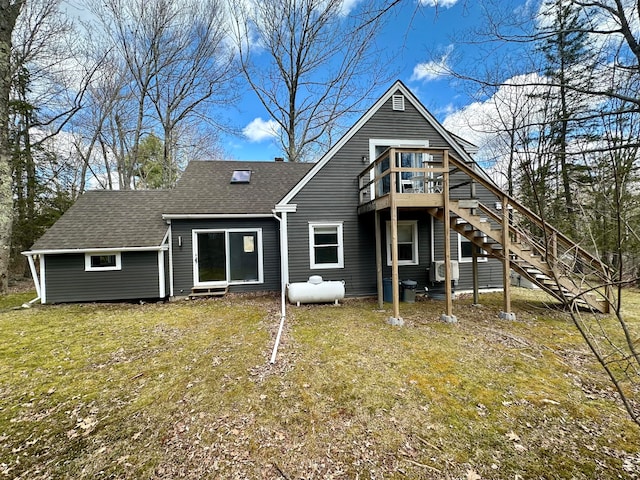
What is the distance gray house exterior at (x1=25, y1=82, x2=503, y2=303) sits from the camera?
343 inches

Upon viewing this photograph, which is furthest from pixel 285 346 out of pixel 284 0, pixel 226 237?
pixel 284 0

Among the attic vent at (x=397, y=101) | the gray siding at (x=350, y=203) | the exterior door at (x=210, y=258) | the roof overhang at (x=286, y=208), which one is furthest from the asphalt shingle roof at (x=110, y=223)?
the attic vent at (x=397, y=101)

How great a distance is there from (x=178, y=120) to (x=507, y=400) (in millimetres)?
20500

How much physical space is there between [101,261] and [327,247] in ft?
23.3

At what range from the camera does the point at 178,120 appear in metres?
17.7

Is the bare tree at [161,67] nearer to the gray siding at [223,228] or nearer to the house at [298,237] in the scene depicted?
the house at [298,237]

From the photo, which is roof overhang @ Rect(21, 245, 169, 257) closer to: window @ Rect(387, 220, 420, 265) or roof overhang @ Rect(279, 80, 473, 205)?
roof overhang @ Rect(279, 80, 473, 205)

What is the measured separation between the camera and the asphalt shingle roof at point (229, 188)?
9.58 metres

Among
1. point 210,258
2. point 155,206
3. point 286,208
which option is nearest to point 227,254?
point 210,258

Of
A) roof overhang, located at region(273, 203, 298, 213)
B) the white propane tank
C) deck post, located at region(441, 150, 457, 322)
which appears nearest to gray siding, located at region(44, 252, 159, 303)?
roof overhang, located at region(273, 203, 298, 213)

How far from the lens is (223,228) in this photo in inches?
376

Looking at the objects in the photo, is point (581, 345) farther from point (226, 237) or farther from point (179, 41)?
point (179, 41)

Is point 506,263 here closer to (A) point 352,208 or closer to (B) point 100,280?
(A) point 352,208

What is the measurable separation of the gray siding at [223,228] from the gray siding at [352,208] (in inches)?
52.1
